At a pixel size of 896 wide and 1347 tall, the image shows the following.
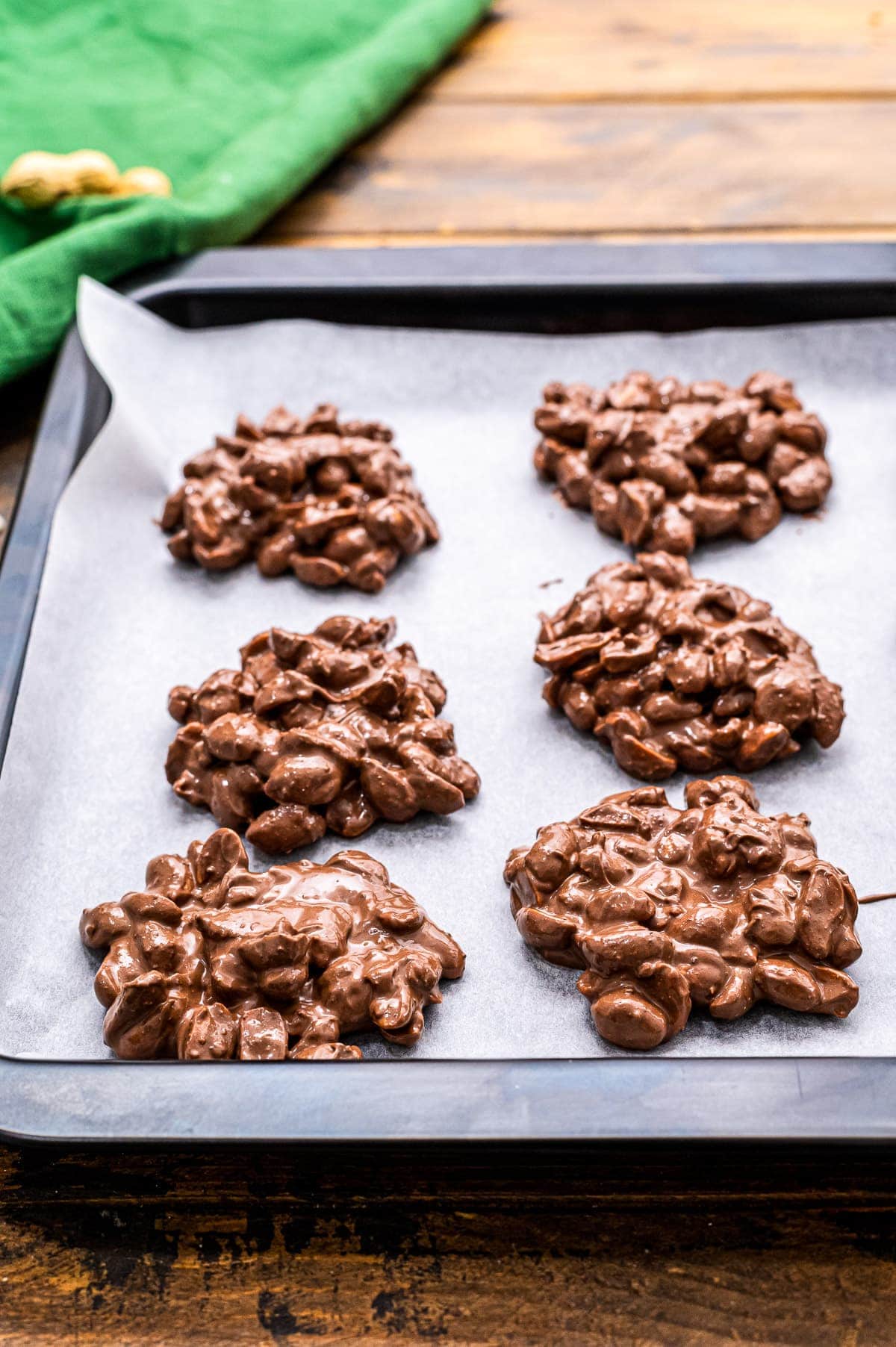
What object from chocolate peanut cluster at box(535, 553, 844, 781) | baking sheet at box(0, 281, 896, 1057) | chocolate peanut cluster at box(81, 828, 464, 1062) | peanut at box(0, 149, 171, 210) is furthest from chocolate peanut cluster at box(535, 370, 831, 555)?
peanut at box(0, 149, 171, 210)

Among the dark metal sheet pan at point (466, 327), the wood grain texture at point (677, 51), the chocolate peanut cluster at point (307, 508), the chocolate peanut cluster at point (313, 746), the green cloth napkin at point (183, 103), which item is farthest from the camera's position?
the wood grain texture at point (677, 51)

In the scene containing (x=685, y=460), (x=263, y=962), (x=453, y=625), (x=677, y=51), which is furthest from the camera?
(x=677, y=51)

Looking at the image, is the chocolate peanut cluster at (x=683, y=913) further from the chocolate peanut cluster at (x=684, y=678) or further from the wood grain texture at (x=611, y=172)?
the wood grain texture at (x=611, y=172)

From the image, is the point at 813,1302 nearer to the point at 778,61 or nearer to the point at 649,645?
the point at 649,645

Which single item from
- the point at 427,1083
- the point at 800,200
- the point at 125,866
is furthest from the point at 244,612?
the point at 800,200

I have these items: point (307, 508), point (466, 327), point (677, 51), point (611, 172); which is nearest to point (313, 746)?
point (307, 508)

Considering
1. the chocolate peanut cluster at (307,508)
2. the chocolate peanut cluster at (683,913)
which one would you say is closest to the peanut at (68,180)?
the chocolate peanut cluster at (307,508)

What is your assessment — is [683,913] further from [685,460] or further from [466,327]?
[466,327]
